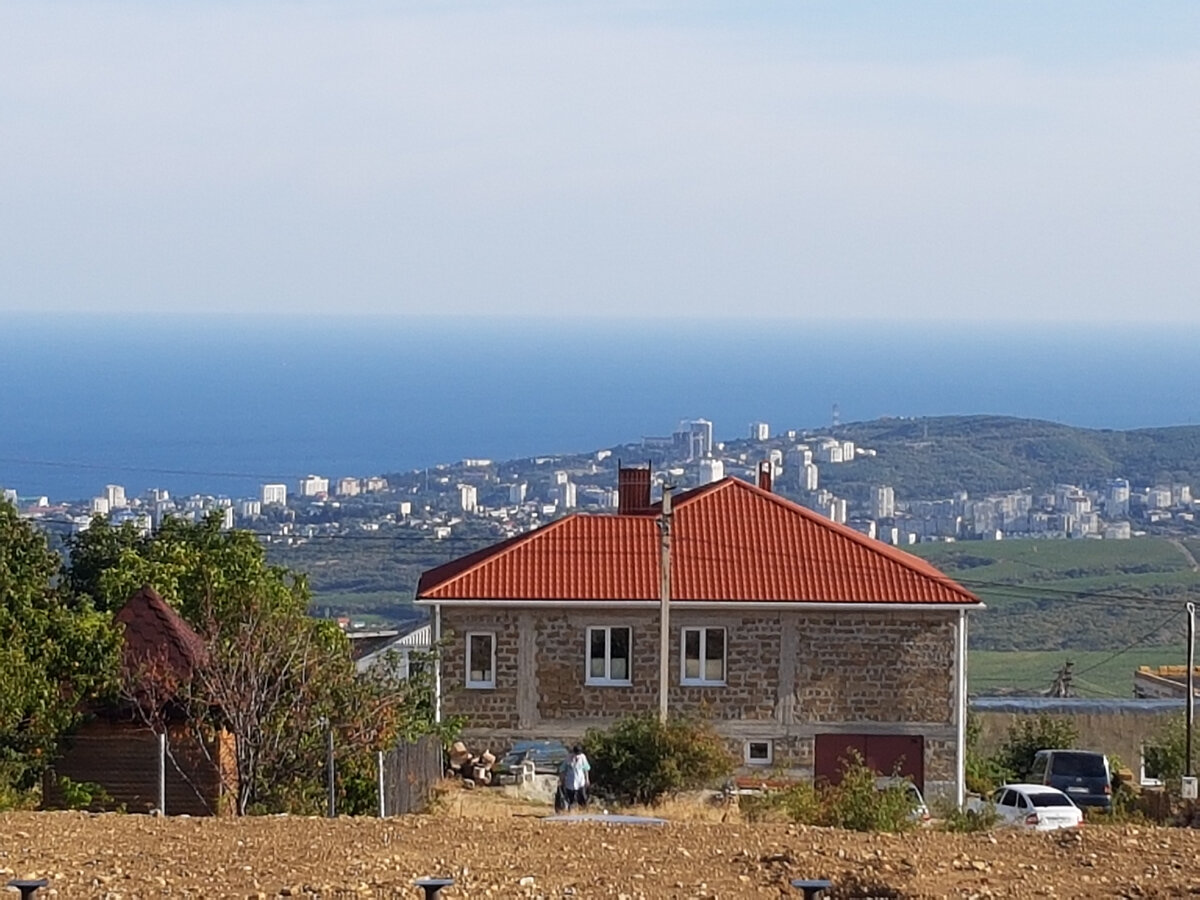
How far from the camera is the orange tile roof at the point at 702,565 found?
1212 inches

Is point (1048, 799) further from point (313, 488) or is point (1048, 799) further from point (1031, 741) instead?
point (313, 488)

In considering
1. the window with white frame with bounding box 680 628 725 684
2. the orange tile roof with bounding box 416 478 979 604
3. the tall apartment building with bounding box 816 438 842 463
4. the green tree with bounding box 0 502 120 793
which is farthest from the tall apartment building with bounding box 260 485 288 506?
the green tree with bounding box 0 502 120 793

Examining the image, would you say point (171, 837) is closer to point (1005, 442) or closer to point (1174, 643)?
point (1174, 643)

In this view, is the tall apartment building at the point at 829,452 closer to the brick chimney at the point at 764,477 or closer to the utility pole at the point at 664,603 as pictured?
the brick chimney at the point at 764,477

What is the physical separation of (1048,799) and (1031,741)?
11151mm

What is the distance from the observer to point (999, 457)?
13162 cm

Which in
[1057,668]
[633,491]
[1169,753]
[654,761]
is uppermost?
[633,491]

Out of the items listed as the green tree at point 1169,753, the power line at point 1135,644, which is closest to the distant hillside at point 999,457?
the power line at point 1135,644

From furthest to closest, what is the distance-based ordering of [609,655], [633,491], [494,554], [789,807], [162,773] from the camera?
[633,491], [494,554], [609,655], [789,807], [162,773]

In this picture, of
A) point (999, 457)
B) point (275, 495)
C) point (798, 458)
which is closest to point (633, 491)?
point (798, 458)

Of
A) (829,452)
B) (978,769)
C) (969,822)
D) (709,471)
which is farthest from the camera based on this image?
(829,452)

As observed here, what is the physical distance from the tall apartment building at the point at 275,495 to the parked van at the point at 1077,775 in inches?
3625

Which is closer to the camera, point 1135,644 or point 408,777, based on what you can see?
point 408,777

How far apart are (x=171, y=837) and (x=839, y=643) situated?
18691 millimetres
